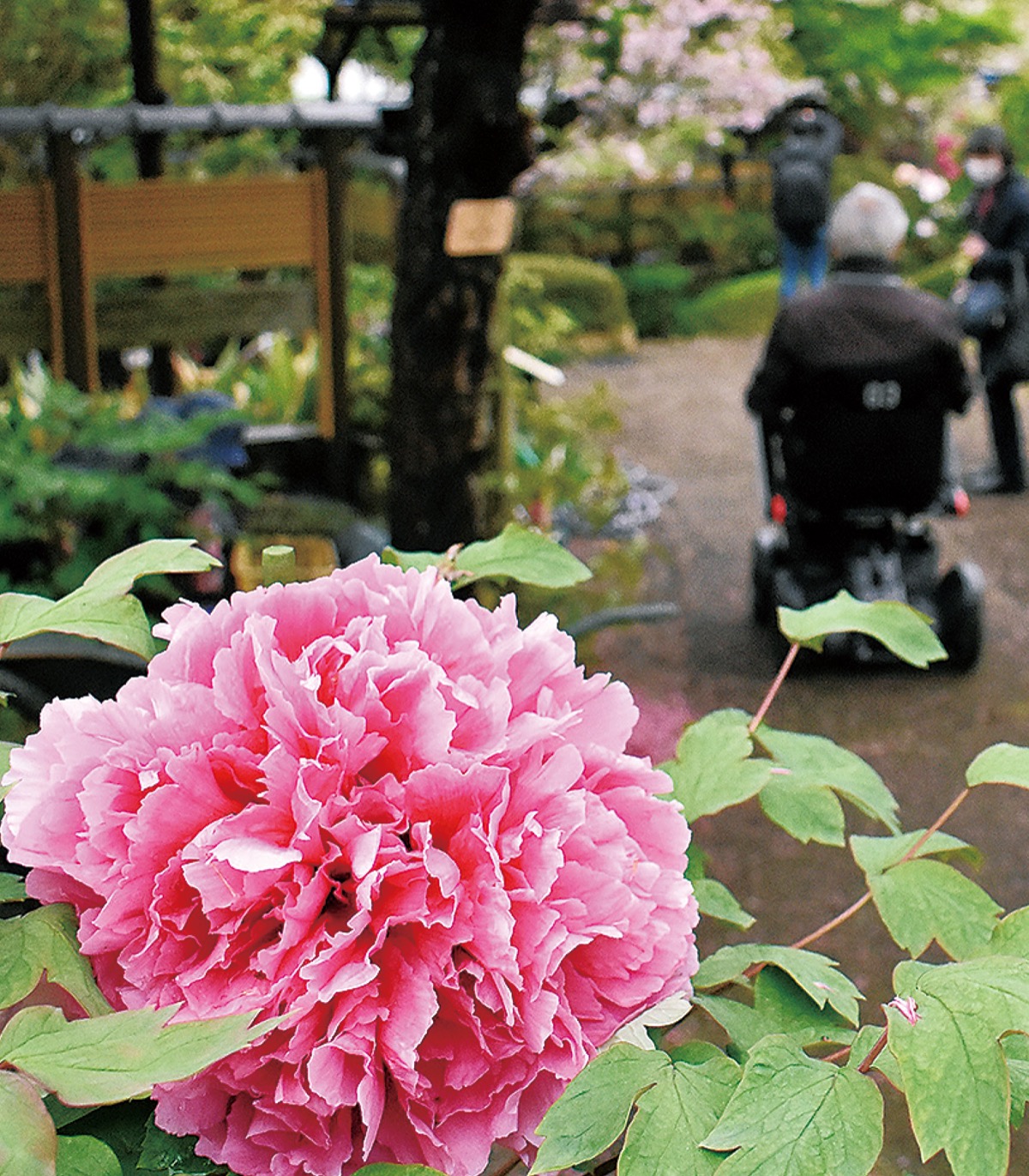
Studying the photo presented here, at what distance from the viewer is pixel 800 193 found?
10828 millimetres

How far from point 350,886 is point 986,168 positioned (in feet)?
26.3

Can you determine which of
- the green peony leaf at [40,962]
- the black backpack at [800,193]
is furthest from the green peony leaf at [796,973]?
the black backpack at [800,193]

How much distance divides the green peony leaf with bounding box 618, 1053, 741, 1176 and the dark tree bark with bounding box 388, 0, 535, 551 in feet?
11.2

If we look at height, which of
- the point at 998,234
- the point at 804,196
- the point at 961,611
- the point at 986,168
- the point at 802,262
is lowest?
the point at 961,611

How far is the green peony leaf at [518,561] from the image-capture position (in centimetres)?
93

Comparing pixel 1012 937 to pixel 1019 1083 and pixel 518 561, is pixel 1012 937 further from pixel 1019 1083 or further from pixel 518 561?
pixel 518 561

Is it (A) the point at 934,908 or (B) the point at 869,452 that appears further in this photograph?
(B) the point at 869,452

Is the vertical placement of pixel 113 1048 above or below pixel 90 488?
above

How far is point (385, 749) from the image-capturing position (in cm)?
70

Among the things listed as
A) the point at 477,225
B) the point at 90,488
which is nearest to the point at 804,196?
the point at 477,225

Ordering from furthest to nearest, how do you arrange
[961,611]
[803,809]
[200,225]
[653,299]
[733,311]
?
[653,299], [733,311], [961,611], [200,225], [803,809]

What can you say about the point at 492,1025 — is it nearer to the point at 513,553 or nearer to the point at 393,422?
the point at 513,553

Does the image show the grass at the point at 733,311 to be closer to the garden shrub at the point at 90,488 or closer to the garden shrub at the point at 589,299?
the garden shrub at the point at 589,299

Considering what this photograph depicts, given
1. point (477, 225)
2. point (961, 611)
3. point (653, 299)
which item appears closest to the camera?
point (477, 225)
